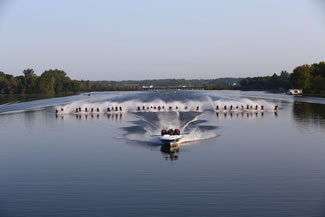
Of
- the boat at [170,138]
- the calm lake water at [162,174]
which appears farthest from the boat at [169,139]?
the calm lake water at [162,174]

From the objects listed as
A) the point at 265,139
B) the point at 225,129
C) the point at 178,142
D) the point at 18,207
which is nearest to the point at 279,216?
the point at 18,207

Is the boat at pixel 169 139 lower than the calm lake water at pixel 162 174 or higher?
higher

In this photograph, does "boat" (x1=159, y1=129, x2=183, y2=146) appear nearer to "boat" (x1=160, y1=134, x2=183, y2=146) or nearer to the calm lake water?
"boat" (x1=160, y1=134, x2=183, y2=146)

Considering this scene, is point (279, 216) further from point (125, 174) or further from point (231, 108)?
point (231, 108)

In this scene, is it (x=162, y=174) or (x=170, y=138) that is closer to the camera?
(x=162, y=174)

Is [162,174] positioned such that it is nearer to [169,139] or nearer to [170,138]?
[169,139]

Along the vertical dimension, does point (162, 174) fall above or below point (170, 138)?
below

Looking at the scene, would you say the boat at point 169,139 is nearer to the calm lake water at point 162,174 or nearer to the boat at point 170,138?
the boat at point 170,138

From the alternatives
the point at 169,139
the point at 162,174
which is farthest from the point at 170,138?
the point at 162,174

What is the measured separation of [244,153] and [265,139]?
34.7 feet

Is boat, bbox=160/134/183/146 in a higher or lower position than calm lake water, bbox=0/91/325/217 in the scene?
higher

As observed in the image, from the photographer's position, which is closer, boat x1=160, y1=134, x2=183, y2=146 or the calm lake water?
the calm lake water

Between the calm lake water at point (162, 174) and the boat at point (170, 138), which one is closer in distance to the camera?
the calm lake water at point (162, 174)

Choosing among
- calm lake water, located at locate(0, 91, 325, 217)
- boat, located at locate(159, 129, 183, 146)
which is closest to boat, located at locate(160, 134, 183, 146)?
boat, located at locate(159, 129, 183, 146)
